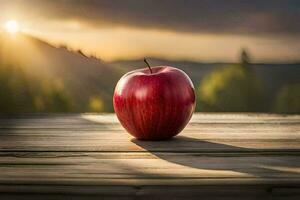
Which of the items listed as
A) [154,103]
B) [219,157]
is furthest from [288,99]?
[219,157]

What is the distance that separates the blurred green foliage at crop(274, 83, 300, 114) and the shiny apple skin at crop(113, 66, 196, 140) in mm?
1670

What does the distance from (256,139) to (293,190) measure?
0.55 metres

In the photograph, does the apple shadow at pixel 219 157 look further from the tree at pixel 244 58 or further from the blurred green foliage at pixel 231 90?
the tree at pixel 244 58

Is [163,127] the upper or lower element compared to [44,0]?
lower

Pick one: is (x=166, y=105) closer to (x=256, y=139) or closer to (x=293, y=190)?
(x=256, y=139)

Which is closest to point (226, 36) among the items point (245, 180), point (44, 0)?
point (44, 0)

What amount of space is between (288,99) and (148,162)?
2.30 meters

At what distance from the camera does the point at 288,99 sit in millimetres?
3336

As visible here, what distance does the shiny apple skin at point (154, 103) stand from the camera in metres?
1.51

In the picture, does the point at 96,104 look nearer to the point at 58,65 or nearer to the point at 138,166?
the point at 58,65

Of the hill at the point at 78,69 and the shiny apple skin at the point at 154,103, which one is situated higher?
the shiny apple skin at the point at 154,103

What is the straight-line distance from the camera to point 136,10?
3.65m

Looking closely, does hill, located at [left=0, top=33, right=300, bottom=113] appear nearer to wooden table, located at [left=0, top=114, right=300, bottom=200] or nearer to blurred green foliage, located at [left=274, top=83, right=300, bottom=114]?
blurred green foliage, located at [left=274, top=83, right=300, bottom=114]

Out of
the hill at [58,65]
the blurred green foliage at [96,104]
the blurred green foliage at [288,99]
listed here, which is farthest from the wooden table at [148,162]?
the hill at [58,65]
